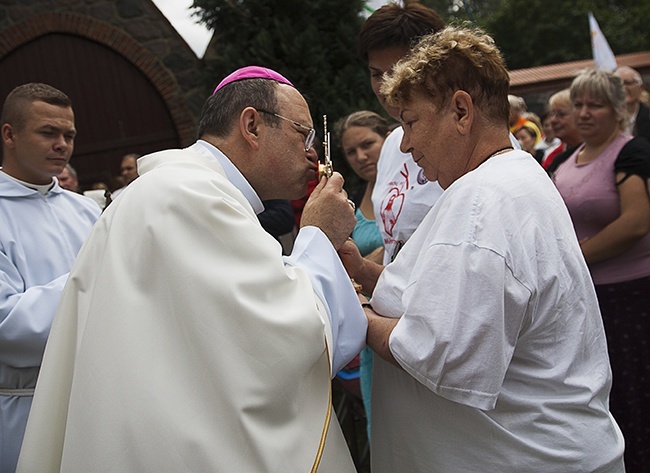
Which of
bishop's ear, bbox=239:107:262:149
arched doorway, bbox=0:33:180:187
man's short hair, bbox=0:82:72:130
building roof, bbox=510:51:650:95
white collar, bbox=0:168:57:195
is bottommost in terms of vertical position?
building roof, bbox=510:51:650:95

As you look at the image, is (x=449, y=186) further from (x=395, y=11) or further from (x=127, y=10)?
(x=127, y=10)

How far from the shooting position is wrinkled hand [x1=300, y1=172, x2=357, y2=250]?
235 centimetres

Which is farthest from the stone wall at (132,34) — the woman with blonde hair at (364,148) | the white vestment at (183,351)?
the white vestment at (183,351)

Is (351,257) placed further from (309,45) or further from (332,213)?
(309,45)

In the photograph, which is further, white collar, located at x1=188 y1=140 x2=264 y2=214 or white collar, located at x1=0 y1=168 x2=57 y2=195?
white collar, located at x1=0 y1=168 x2=57 y2=195

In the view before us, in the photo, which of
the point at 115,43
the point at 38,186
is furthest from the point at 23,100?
the point at 115,43

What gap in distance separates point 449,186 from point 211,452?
105cm

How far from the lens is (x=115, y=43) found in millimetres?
9305

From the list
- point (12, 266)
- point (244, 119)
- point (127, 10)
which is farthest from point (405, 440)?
point (127, 10)

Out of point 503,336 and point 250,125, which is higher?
point 250,125

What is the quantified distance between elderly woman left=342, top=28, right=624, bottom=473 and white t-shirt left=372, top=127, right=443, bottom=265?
2.65 ft

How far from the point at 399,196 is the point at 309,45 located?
4.26 meters

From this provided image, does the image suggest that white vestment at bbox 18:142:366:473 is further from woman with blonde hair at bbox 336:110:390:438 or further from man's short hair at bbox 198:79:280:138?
woman with blonde hair at bbox 336:110:390:438

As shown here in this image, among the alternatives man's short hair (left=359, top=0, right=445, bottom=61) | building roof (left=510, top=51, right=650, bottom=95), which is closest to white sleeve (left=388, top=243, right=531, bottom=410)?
man's short hair (left=359, top=0, right=445, bottom=61)
